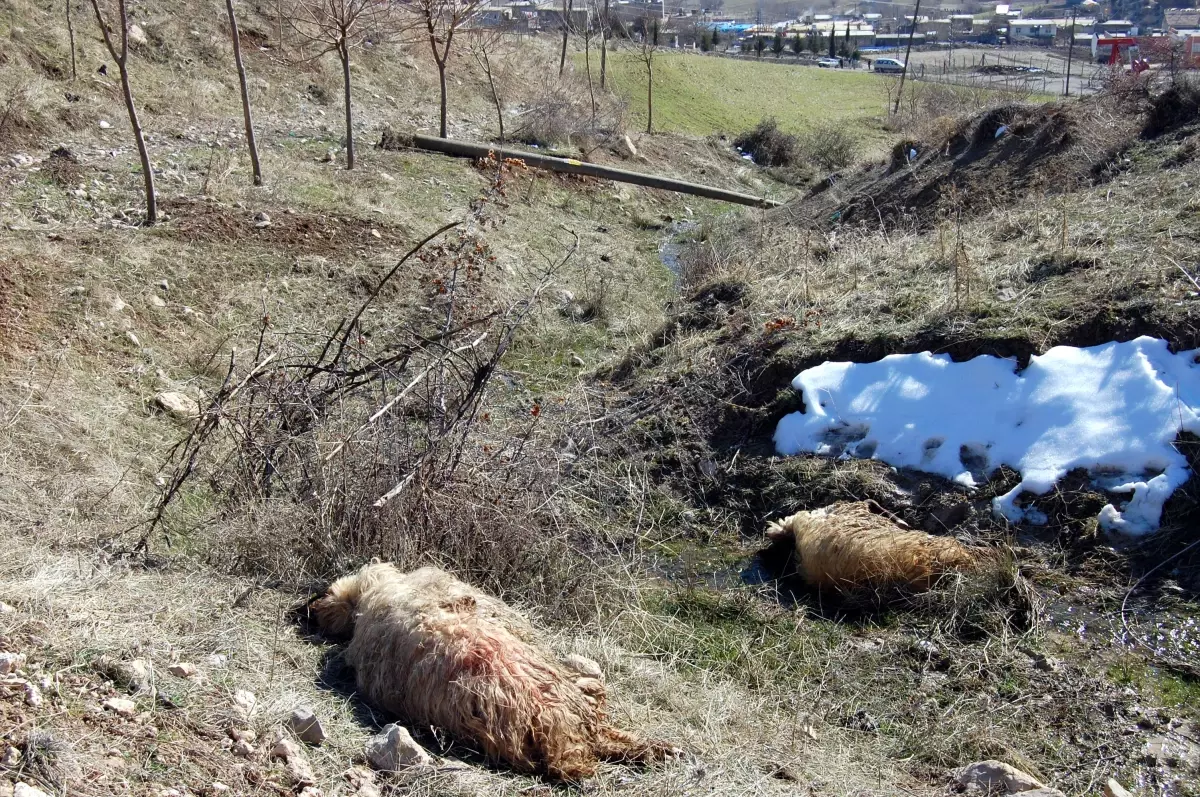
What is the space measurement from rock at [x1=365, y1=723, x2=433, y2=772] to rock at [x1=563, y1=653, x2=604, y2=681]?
718 mm

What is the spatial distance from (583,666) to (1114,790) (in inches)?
77.2

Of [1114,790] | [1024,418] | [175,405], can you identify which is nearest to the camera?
[1114,790]

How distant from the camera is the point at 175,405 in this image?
Result: 723cm

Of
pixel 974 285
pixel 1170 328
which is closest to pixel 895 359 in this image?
pixel 974 285

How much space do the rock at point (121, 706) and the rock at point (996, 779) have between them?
8.99 ft

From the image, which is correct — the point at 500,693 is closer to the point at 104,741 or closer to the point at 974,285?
the point at 104,741

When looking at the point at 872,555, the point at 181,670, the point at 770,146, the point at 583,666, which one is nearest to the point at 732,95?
the point at 770,146

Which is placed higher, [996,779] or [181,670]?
[181,670]

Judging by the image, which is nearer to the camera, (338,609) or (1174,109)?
(338,609)

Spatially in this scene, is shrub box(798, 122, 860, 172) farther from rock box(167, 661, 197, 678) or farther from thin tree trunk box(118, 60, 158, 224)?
rock box(167, 661, 197, 678)

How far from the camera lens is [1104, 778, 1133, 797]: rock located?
3559mm

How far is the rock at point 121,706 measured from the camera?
2777mm

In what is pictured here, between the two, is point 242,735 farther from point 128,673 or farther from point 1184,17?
point 1184,17

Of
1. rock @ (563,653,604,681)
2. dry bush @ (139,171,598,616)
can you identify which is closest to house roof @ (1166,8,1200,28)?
dry bush @ (139,171,598,616)
